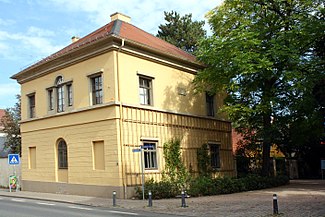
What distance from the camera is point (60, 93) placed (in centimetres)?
2489

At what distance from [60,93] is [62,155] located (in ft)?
12.8

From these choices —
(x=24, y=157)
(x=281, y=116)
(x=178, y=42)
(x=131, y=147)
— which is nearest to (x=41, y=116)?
(x=24, y=157)

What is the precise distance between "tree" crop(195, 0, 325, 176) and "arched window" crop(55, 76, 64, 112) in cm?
865

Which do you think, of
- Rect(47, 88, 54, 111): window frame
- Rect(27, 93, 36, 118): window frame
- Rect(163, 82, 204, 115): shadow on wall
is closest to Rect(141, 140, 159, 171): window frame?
Rect(163, 82, 204, 115): shadow on wall

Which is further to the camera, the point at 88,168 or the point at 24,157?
the point at 24,157

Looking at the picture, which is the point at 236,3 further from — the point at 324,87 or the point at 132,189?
the point at 132,189

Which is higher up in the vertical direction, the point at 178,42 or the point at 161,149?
the point at 178,42

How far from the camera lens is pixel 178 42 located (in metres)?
47.1

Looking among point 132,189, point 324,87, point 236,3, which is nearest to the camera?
point 324,87

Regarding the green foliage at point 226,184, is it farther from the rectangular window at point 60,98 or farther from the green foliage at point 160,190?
the rectangular window at point 60,98

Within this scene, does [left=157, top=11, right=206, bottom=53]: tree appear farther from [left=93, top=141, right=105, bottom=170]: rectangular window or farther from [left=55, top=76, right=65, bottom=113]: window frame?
[left=93, top=141, right=105, bottom=170]: rectangular window

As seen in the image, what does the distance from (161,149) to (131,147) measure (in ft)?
8.58

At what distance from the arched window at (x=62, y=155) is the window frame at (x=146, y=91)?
556 cm

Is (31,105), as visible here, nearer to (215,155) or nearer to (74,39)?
(74,39)
